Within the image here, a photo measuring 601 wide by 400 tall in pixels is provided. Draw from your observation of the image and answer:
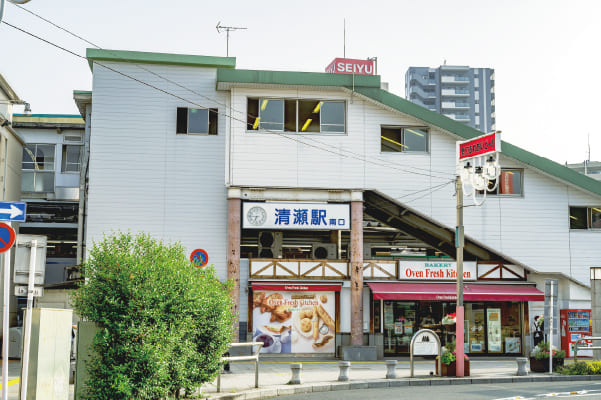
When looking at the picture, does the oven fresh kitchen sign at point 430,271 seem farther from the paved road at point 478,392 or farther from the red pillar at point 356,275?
the paved road at point 478,392

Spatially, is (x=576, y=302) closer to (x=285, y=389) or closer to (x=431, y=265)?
(x=431, y=265)

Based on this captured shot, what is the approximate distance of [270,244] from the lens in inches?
1147

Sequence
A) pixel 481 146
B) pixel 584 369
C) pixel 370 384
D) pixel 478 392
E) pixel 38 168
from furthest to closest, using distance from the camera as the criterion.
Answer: pixel 38 168
pixel 584 369
pixel 481 146
pixel 370 384
pixel 478 392

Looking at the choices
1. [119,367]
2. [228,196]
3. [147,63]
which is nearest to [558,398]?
[119,367]

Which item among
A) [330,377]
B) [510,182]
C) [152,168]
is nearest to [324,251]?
[152,168]

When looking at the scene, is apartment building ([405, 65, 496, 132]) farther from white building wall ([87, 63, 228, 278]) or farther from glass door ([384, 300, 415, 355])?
white building wall ([87, 63, 228, 278])

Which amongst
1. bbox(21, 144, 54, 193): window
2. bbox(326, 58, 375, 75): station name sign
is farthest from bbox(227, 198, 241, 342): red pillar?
bbox(21, 144, 54, 193): window

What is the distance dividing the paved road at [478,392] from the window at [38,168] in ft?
66.2

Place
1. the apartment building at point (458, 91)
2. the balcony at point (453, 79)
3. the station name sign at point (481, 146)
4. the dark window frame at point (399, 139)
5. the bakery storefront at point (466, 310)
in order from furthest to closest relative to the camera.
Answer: the balcony at point (453, 79)
the apartment building at point (458, 91)
the dark window frame at point (399, 139)
the bakery storefront at point (466, 310)
the station name sign at point (481, 146)

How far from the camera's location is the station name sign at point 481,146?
1947cm

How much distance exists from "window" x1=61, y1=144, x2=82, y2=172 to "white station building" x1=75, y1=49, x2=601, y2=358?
5.25m

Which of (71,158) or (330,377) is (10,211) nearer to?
(330,377)

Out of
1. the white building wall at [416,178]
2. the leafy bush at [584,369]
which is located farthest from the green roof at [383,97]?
the leafy bush at [584,369]

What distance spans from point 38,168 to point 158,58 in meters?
9.65
